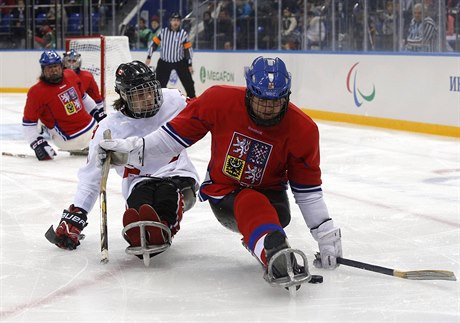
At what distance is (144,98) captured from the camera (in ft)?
11.0

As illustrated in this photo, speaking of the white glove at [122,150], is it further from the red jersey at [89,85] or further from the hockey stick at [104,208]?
the red jersey at [89,85]

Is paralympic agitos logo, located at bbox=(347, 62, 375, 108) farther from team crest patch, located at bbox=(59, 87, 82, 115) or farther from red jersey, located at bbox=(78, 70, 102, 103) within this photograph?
team crest patch, located at bbox=(59, 87, 82, 115)

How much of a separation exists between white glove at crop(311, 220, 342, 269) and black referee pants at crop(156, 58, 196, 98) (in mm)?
7822

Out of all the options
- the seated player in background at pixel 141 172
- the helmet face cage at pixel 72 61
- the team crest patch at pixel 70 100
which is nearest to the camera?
the seated player in background at pixel 141 172

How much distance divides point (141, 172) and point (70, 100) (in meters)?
3.09

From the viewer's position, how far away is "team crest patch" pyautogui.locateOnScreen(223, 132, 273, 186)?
9.80ft

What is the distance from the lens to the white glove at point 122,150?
309 centimetres

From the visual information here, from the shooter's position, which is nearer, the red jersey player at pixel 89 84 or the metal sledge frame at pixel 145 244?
the metal sledge frame at pixel 145 244

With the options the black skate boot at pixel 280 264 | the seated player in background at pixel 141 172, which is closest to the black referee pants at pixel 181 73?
the seated player in background at pixel 141 172

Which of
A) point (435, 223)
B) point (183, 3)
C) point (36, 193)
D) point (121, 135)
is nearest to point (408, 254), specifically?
point (435, 223)

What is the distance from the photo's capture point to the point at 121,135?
3473mm

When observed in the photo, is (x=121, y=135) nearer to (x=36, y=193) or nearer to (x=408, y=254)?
(x=408, y=254)

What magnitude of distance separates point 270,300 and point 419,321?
1.53 ft

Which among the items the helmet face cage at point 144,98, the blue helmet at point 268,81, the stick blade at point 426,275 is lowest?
the stick blade at point 426,275
